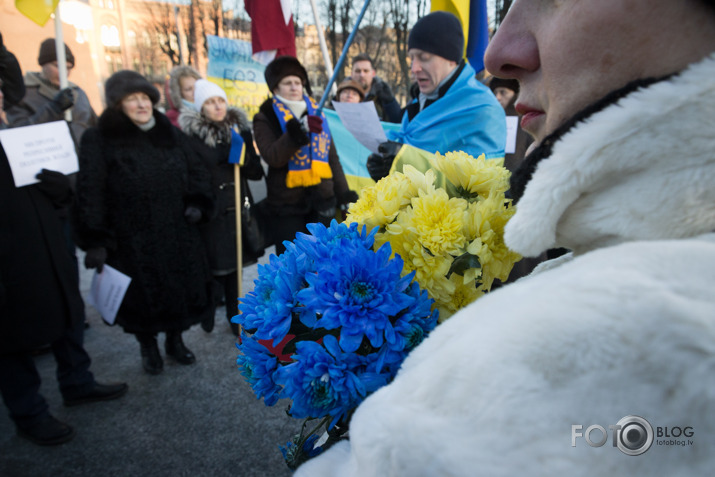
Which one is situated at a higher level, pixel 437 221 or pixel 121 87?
pixel 121 87

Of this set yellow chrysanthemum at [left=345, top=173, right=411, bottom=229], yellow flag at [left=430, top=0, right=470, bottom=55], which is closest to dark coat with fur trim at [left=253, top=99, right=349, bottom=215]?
yellow flag at [left=430, top=0, right=470, bottom=55]

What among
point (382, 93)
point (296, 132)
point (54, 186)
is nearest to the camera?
point (54, 186)

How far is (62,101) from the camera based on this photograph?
138 inches

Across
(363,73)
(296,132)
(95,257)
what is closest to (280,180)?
(296,132)

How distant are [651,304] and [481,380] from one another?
0.19 m

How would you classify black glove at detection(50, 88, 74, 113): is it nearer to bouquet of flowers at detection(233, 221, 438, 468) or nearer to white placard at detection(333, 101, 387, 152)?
white placard at detection(333, 101, 387, 152)

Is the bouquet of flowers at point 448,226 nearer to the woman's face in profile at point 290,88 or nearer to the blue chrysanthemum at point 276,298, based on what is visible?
the blue chrysanthemum at point 276,298

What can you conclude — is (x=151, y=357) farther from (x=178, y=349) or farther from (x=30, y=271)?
(x=30, y=271)

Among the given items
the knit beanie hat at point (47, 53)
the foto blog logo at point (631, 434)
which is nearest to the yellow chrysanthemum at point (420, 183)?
the foto blog logo at point (631, 434)

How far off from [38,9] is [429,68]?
3060mm

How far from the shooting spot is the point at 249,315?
930 mm

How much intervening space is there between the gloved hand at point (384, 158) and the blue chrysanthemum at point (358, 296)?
2.03m

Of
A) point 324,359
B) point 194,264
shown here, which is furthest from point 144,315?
point 324,359

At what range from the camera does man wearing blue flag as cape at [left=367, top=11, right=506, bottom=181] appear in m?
2.70
